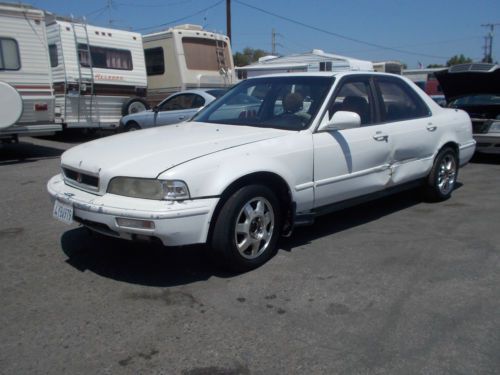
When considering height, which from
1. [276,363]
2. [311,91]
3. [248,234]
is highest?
[311,91]

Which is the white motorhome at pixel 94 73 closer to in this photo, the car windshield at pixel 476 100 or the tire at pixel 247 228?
the car windshield at pixel 476 100

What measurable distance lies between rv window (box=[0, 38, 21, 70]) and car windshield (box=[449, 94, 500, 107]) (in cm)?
871

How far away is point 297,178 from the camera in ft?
13.4

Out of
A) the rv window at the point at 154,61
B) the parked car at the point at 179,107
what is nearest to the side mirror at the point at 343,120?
the parked car at the point at 179,107

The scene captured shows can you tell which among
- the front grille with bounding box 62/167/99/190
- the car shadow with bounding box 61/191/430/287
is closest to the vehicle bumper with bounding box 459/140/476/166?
the car shadow with bounding box 61/191/430/287

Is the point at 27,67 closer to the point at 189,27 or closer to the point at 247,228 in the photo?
the point at 189,27

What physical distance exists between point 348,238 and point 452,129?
Answer: 2267mm

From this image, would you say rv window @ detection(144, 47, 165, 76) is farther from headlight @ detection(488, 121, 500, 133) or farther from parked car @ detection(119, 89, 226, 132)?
headlight @ detection(488, 121, 500, 133)

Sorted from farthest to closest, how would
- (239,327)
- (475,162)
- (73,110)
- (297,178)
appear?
1. (73,110)
2. (475,162)
3. (297,178)
4. (239,327)

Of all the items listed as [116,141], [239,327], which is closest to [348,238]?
[239,327]

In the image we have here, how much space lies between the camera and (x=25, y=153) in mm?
10742

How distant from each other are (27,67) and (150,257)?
726cm

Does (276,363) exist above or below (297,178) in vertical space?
below

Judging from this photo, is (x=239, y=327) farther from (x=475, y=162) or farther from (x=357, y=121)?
(x=475, y=162)
